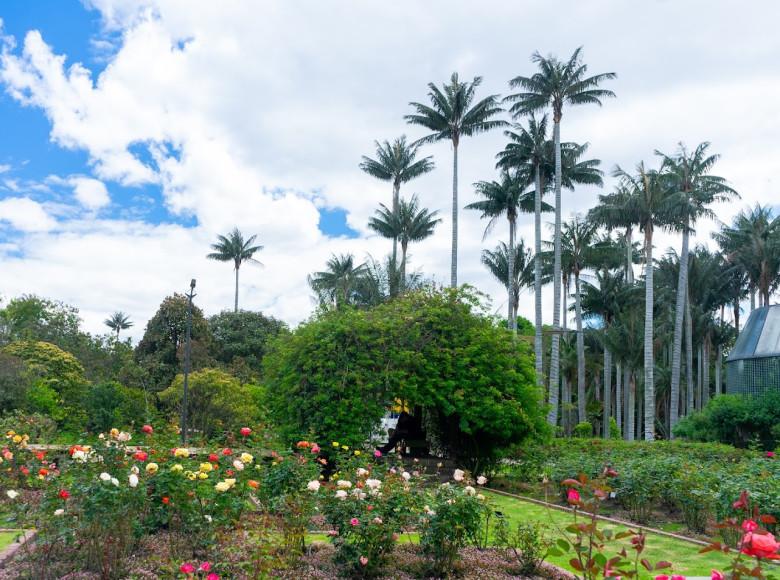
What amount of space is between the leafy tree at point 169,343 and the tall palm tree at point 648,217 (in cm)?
2083

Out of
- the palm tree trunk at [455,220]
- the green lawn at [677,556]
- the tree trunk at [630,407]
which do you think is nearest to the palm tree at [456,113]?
the palm tree trunk at [455,220]

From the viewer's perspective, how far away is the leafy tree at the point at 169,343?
33.6m

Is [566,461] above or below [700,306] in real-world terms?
below

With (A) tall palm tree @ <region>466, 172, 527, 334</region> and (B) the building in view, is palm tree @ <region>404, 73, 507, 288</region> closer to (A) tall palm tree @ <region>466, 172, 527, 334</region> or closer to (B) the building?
(A) tall palm tree @ <region>466, 172, 527, 334</region>

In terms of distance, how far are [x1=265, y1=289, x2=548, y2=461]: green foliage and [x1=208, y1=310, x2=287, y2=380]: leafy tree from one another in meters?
25.2

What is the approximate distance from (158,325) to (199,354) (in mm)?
2820

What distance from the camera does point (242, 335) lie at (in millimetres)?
40656

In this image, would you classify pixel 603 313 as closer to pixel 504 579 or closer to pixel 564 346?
pixel 564 346

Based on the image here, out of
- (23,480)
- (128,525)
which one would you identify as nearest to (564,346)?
(23,480)

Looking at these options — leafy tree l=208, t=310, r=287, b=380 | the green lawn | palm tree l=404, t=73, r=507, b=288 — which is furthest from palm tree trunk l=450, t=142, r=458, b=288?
the green lawn

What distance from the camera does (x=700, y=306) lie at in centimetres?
4031

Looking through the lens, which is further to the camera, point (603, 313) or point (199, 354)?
point (603, 313)

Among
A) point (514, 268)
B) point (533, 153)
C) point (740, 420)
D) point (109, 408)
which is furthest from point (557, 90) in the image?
point (109, 408)

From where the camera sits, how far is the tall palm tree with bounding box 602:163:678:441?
29.0 meters
